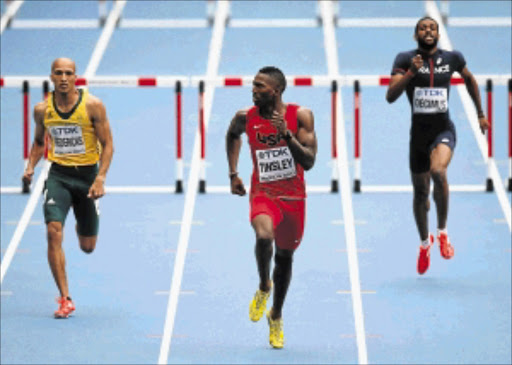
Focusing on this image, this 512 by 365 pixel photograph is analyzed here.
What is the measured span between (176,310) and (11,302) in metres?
A: 1.44

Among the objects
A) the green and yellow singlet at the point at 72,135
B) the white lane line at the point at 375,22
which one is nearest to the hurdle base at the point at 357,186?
the green and yellow singlet at the point at 72,135

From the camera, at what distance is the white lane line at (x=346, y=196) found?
1459cm

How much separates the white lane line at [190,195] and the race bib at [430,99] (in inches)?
106

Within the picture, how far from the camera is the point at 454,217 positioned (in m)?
17.4

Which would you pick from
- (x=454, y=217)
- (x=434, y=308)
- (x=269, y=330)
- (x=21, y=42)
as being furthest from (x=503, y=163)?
(x=21, y=42)

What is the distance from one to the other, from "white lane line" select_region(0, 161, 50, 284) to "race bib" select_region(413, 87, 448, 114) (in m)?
3.73

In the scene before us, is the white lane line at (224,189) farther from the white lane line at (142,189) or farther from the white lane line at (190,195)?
the white lane line at (190,195)

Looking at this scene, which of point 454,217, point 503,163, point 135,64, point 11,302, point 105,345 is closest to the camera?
point 105,345

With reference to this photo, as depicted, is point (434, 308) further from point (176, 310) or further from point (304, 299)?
point (176, 310)

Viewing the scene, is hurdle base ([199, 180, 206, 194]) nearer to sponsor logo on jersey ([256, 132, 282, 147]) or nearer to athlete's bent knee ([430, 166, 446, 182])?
athlete's bent knee ([430, 166, 446, 182])

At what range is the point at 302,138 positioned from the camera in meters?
12.3

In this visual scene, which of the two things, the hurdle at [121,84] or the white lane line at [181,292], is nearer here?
the white lane line at [181,292]

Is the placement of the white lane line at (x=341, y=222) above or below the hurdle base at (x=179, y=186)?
below

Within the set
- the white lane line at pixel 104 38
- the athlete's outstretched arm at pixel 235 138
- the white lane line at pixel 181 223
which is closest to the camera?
the athlete's outstretched arm at pixel 235 138
